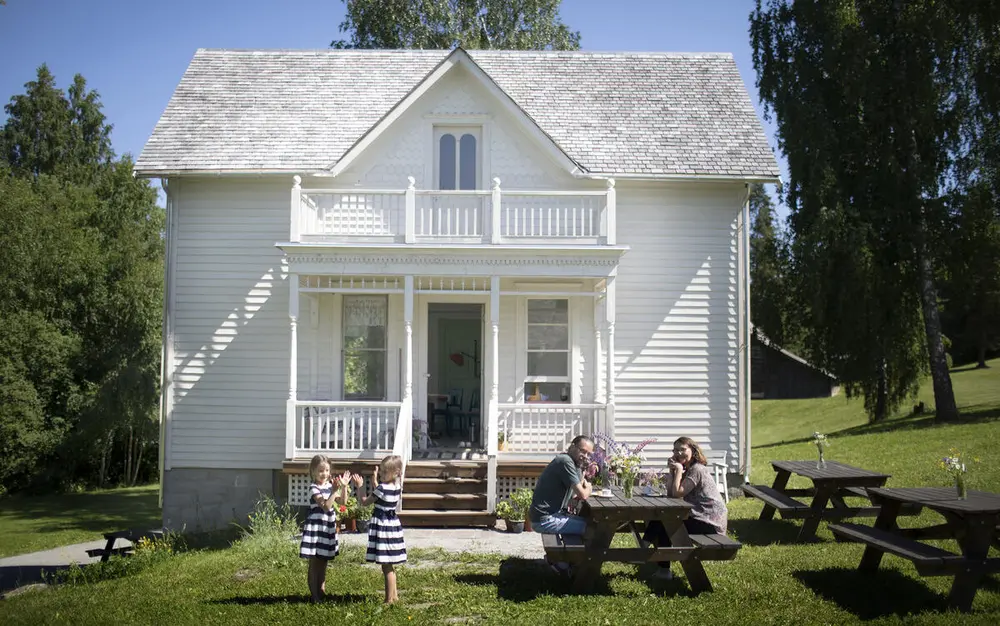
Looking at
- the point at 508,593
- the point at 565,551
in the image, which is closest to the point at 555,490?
the point at 565,551

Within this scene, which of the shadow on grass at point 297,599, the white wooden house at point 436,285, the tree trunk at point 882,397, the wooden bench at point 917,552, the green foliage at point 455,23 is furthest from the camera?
the green foliage at point 455,23

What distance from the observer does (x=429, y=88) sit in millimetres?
15156

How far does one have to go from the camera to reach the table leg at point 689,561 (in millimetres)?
7938

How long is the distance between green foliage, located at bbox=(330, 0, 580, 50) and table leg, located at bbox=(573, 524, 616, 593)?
23126 mm

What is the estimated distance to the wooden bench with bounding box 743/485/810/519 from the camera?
10.3m

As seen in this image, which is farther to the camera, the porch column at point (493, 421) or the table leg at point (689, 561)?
the porch column at point (493, 421)

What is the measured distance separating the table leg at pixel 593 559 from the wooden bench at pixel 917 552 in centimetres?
246

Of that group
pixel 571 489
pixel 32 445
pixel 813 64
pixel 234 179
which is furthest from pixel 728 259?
pixel 32 445

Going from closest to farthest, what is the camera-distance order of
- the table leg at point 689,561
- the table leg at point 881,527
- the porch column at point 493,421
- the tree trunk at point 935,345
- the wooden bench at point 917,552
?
the wooden bench at point 917,552 < the table leg at point 689,561 < the table leg at point 881,527 < the porch column at point 493,421 < the tree trunk at point 935,345

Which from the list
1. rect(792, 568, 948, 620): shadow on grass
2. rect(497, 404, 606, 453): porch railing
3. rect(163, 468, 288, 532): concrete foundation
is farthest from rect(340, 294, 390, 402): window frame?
rect(792, 568, 948, 620): shadow on grass

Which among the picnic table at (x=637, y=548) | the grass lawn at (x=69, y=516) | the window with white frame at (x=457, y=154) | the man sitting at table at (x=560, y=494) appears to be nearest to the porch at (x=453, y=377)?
the window with white frame at (x=457, y=154)

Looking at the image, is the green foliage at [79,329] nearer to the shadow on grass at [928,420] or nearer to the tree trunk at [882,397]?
the shadow on grass at [928,420]

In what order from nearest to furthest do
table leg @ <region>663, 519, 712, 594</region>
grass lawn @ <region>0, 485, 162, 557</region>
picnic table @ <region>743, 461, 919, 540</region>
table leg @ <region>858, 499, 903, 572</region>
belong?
table leg @ <region>663, 519, 712, 594</region>
table leg @ <region>858, 499, 903, 572</region>
picnic table @ <region>743, 461, 919, 540</region>
grass lawn @ <region>0, 485, 162, 557</region>

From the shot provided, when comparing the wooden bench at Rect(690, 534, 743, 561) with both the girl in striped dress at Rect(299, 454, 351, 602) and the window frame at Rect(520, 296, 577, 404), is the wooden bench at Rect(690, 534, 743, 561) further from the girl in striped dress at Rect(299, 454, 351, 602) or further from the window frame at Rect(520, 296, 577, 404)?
the window frame at Rect(520, 296, 577, 404)
